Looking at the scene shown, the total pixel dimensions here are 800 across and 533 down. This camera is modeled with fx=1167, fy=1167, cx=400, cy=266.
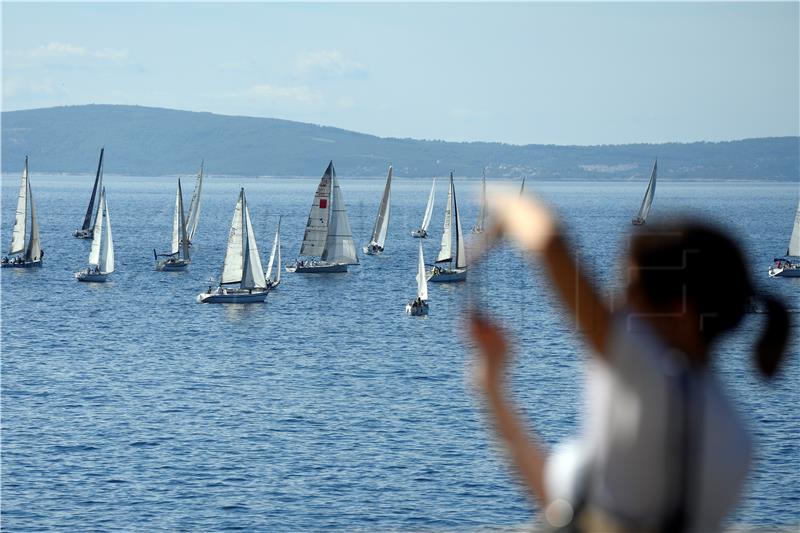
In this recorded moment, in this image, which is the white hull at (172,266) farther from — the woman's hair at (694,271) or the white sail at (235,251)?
the woman's hair at (694,271)

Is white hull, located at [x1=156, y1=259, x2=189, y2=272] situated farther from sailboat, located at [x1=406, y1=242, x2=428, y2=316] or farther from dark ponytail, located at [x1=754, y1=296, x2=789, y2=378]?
dark ponytail, located at [x1=754, y1=296, x2=789, y2=378]

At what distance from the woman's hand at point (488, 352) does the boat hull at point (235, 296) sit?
3395 inches

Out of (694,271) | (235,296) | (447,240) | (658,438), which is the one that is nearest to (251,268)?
(235,296)

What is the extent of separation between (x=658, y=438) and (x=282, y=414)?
4764cm

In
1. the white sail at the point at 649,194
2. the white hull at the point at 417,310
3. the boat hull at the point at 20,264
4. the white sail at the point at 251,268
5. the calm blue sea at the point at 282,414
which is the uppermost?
the white sail at the point at 649,194

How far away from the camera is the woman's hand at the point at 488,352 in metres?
3.32

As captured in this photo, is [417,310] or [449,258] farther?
[449,258]

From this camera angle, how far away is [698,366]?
3.15 meters

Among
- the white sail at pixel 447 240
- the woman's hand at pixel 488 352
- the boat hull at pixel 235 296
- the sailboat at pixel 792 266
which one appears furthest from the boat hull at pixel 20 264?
the woman's hand at pixel 488 352

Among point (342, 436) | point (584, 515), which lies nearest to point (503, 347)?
point (584, 515)

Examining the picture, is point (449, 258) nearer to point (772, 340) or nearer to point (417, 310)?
point (417, 310)

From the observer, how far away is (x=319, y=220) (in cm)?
10506

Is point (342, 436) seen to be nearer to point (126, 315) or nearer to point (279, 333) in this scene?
point (279, 333)

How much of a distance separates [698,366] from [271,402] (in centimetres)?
5041
